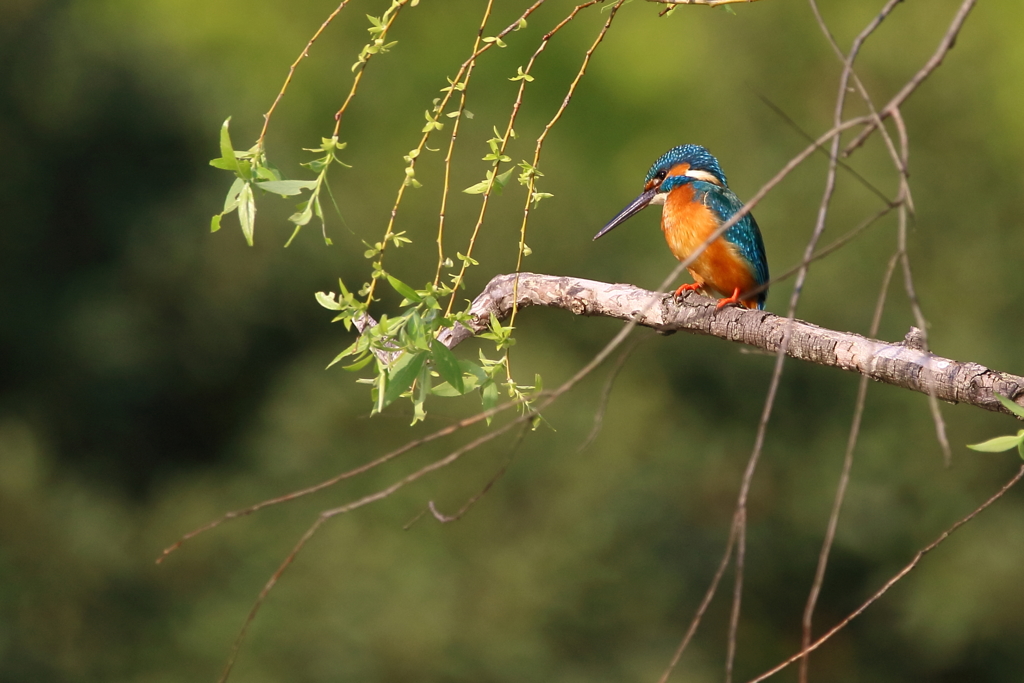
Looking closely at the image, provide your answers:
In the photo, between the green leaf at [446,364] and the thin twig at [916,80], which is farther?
the green leaf at [446,364]

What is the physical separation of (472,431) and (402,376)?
4151 mm

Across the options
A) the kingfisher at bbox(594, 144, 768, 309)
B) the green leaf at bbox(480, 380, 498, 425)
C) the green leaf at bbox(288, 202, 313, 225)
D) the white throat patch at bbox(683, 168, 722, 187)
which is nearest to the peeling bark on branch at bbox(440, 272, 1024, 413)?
the green leaf at bbox(480, 380, 498, 425)

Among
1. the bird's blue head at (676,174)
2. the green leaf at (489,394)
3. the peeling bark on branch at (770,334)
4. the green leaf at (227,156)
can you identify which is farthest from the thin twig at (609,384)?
the bird's blue head at (676,174)

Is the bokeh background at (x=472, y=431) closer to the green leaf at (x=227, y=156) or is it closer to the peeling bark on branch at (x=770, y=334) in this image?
the peeling bark on branch at (x=770, y=334)

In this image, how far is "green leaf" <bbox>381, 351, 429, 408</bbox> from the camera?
1073mm

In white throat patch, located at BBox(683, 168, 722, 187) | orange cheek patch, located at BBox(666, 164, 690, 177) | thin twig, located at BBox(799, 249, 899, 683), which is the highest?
orange cheek patch, located at BBox(666, 164, 690, 177)

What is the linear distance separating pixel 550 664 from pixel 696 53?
24.9 ft

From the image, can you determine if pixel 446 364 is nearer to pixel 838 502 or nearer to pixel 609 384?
pixel 609 384

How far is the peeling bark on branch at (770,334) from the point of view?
1305 mm

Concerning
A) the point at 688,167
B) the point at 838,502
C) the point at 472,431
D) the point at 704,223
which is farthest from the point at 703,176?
the point at 472,431

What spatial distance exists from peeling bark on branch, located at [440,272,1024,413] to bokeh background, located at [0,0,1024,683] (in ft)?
9.08

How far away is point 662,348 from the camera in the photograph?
590cm

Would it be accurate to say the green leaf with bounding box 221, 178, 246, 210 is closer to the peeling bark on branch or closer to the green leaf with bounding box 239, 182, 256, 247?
the green leaf with bounding box 239, 182, 256, 247

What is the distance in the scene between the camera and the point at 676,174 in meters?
2.80
